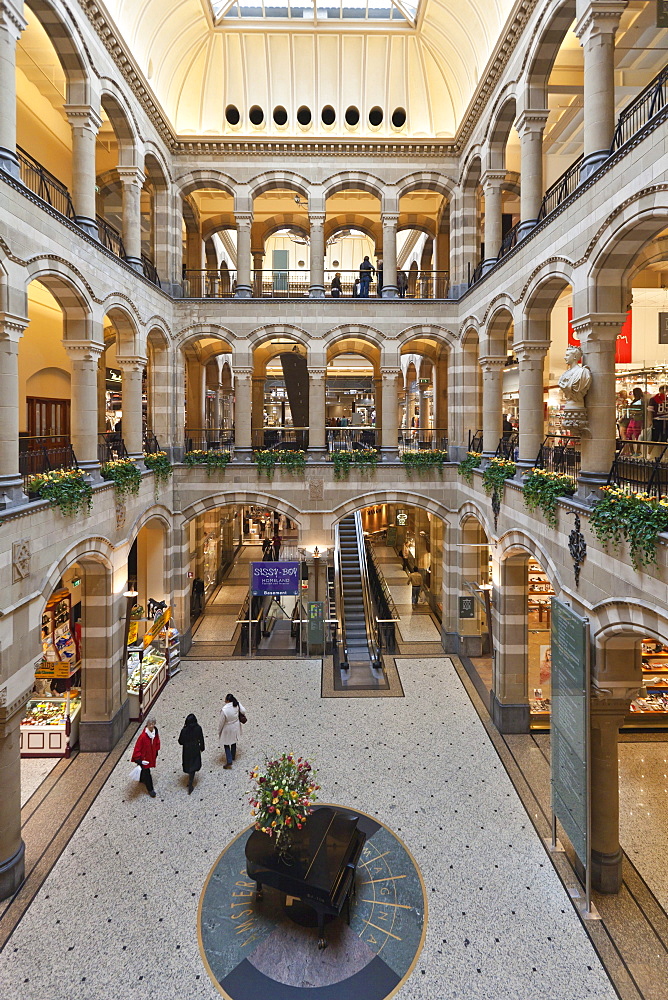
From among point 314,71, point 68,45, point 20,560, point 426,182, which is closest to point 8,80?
point 68,45

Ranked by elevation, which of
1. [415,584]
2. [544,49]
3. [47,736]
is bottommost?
[47,736]

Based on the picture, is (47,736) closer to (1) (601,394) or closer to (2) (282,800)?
(2) (282,800)

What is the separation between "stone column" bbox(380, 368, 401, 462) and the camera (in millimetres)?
17000

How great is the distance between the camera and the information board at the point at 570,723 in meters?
7.59

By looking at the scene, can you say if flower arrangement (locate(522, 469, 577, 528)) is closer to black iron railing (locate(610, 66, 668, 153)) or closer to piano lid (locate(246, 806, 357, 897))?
black iron railing (locate(610, 66, 668, 153))

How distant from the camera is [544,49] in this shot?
10320 mm

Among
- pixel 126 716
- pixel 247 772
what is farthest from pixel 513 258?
pixel 126 716

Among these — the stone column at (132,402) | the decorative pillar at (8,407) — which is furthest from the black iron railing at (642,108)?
the stone column at (132,402)

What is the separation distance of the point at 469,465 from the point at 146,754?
10448mm

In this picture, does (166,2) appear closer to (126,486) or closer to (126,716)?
(126,486)

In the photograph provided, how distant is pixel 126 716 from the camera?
40.6 feet

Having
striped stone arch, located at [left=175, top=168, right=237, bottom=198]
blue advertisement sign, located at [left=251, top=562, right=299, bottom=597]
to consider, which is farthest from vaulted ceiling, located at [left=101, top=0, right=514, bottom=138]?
blue advertisement sign, located at [left=251, top=562, right=299, bottom=597]

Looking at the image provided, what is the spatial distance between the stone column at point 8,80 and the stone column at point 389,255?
10759 mm

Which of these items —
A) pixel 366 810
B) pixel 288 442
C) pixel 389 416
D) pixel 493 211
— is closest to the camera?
pixel 366 810
